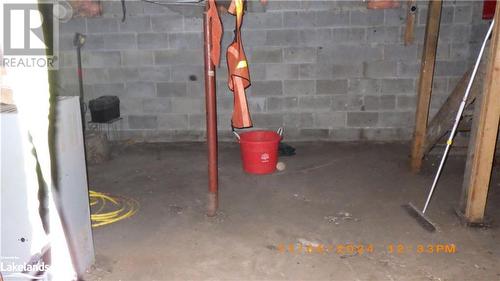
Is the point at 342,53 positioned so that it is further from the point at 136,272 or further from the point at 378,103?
the point at 136,272

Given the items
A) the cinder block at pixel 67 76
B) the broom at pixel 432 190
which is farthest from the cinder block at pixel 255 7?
the broom at pixel 432 190

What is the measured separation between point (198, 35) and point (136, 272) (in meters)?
3.00

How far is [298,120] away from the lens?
468 cm

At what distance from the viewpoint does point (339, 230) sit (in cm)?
255

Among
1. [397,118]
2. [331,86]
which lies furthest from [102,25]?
[397,118]

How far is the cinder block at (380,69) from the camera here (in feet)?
14.7

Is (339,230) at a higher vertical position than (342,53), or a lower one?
lower

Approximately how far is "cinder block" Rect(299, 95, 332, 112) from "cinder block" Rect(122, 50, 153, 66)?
1.77m

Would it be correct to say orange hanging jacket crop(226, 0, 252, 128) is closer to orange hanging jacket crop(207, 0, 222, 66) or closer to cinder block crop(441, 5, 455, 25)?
orange hanging jacket crop(207, 0, 222, 66)

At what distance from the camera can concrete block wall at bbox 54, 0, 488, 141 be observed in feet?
14.3

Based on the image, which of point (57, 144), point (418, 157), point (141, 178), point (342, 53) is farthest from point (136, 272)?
point (342, 53)

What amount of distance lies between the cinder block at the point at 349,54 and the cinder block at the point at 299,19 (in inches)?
12.6

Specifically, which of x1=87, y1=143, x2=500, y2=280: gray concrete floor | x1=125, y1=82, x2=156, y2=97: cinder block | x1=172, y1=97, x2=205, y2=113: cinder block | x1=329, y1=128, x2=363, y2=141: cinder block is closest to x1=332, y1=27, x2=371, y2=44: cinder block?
x1=329, y1=128, x2=363, y2=141: cinder block

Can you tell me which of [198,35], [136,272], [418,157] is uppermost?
[198,35]
